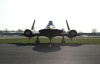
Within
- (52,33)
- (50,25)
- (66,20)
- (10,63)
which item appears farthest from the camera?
(66,20)

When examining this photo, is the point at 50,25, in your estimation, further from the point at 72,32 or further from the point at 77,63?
the point at 77,63

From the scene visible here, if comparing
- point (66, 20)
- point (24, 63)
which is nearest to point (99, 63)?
point (24, 63)

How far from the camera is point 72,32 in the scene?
33688 millimetres

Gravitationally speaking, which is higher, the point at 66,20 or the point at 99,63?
the point at 66,20

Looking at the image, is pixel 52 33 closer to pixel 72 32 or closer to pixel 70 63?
pixel 72 32

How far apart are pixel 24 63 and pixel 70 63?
228 centimetres

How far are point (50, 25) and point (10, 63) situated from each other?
79.5 ft

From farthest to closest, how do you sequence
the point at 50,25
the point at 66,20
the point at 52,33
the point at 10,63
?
the point at 66,20 < the point at 50,25 < the point at 52,33 < the point at 10,63

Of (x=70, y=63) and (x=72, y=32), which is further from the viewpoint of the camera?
(x=72, y=32)

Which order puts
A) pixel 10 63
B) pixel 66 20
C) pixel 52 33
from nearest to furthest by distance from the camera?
pixel 10 63 → pixel 52 33 → pixel 66 20

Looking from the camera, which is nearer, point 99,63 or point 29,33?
point 99,63

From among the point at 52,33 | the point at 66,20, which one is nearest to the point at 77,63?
the point at 52,33

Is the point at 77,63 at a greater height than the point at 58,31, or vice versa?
the point at 58,31

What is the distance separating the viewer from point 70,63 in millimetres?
12805
